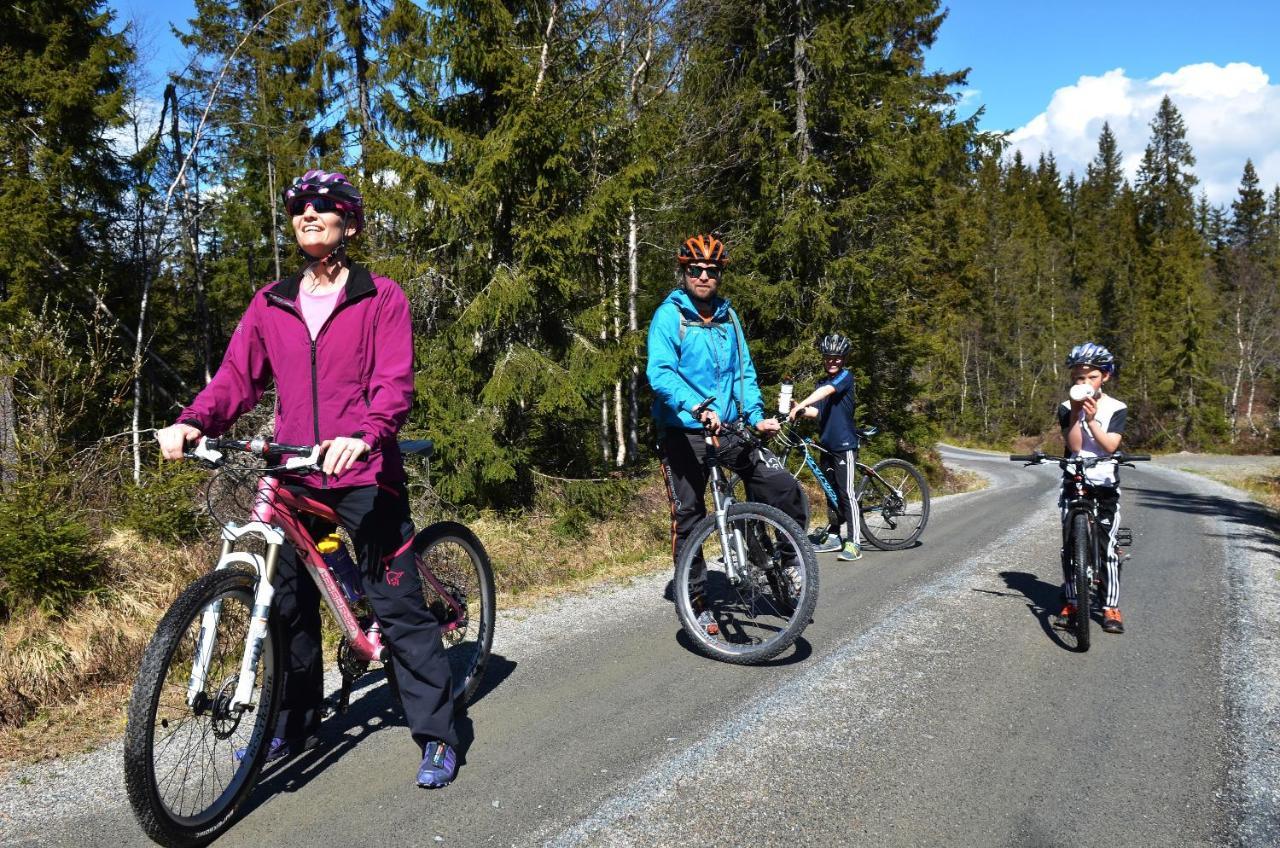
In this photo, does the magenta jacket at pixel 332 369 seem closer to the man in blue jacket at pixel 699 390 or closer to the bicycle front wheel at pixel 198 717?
the bicycle front wheel at pixel 198 717

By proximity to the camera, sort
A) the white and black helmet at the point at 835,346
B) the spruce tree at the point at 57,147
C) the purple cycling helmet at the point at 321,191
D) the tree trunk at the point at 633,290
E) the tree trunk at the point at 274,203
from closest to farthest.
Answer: the purple cycling helmet at the point at 321,191 < the white and black helmet at the point at 835,346 < the spruce tree at the point at 57,147 < the tree trunk at the point at 633,290 < the tree trunk at the point at 274,203

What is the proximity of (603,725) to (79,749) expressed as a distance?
7.39 ft

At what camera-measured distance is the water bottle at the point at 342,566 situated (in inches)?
121

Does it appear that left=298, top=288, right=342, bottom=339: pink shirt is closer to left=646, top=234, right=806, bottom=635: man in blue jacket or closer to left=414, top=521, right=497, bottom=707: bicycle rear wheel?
left=414, top=521, right=497, bottom=707: bicycle rear wheel

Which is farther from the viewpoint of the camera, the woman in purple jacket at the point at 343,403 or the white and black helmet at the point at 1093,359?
the white and black helmet at the point at 1093,359

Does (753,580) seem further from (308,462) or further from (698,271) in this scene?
(308,462)

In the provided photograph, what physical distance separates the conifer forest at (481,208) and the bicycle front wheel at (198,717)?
2.90 m

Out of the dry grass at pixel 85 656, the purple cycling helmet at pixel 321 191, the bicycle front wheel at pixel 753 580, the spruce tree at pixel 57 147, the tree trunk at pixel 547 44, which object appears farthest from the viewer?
the spruce tree at pixel 57 147

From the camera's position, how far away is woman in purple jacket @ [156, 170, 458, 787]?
114 inches

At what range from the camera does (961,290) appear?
133 feet

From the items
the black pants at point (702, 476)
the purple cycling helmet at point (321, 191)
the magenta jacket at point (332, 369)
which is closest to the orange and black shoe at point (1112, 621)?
the black pants at point (702, 476)

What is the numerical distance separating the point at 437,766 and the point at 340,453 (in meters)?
1.33

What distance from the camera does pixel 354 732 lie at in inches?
135

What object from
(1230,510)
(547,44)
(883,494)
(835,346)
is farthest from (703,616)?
(1230,510)
